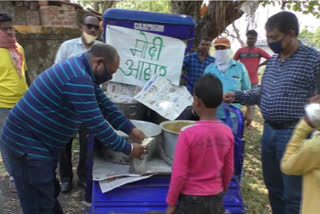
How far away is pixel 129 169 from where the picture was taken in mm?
2230

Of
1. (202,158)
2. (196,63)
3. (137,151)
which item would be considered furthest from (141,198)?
(196,63)

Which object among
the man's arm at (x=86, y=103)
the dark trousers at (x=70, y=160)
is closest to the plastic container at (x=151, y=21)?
the dark trousers at (x=70, y=160)

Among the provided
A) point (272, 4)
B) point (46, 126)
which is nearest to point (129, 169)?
point (46, 126)

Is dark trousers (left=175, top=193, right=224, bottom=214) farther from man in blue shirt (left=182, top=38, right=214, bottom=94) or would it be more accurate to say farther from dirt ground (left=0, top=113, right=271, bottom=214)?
man in blue shirt (left=182, top=38, right=214, bottom=94)

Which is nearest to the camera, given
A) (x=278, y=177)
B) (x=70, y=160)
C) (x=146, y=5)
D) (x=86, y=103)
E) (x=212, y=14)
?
(x=86, y=103)

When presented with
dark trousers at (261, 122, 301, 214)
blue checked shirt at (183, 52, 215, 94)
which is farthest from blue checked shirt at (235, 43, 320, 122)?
blue checked shirt at (183, 52, 215, 94)

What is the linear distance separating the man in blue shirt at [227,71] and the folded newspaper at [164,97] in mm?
563

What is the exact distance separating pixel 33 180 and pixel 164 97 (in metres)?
1.47

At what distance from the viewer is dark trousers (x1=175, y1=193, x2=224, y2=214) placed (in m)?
1.73

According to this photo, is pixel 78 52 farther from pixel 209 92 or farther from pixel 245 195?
pixel 245 195

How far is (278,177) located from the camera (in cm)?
249

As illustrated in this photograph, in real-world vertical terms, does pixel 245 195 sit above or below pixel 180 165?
below

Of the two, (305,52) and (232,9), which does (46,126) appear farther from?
(232,9)

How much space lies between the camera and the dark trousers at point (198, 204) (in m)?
1.73
